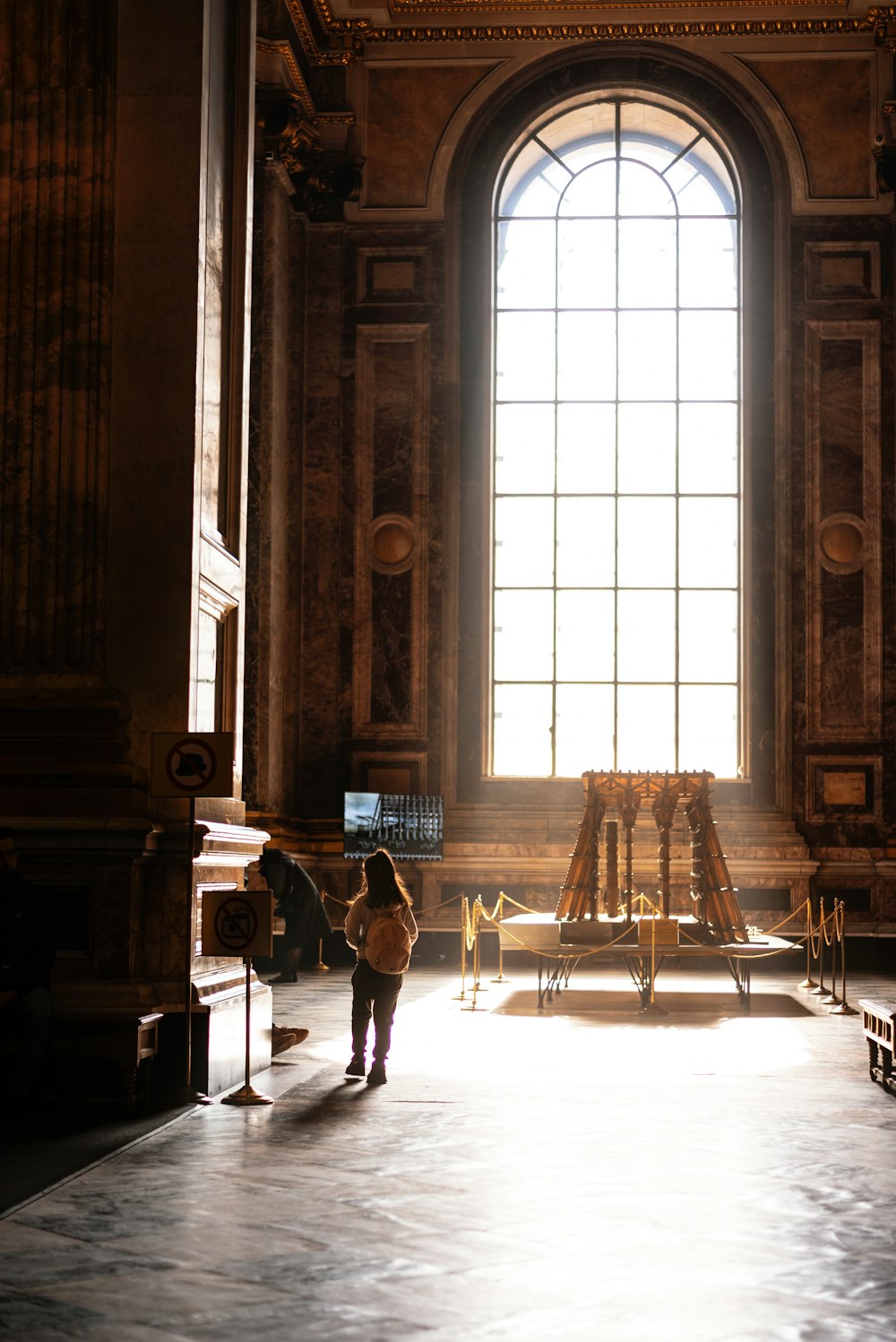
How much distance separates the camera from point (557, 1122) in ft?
24.8

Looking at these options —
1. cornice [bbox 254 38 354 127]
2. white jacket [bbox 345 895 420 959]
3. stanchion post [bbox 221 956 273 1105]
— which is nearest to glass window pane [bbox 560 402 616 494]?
cornice [bbox 254 38 354 127]

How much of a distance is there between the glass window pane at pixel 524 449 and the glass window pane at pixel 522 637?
1.45m

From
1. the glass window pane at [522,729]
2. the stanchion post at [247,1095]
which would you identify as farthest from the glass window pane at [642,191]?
the stanchion post at [247,1095]

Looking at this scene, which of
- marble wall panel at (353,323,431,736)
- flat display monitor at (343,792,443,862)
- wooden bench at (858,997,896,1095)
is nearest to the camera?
wooden bench at (858,997,896,1095)

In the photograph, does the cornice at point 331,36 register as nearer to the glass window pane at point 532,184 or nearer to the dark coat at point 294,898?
the glass window pane at point 532,184

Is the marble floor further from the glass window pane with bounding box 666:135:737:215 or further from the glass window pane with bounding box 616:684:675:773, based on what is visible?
the glass window pane with bounding box 666:135:737:215

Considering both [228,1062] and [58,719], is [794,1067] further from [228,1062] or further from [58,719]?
[58,719]

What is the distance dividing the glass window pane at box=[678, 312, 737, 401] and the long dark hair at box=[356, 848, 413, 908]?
1333 cm

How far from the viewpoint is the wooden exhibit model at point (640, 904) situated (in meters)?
13.9

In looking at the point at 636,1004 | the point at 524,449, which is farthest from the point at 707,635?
the point at 636,1004

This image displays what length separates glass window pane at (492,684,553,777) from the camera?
21.0 m

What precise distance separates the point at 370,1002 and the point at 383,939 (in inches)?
16.5

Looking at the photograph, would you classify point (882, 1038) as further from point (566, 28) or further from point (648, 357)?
point (566, 28)

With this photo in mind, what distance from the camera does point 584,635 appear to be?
21.3 metres
